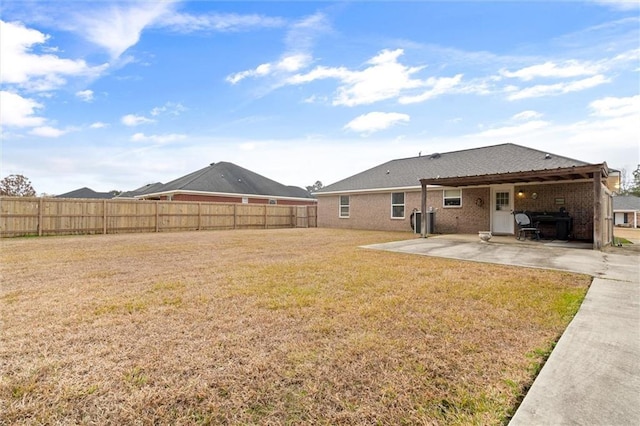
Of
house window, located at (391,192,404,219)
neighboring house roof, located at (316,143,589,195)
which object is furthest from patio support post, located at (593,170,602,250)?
house window, located at (391,192,404,219)

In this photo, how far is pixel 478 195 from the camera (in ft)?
45.1

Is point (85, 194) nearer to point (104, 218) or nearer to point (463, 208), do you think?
point (104, 218)

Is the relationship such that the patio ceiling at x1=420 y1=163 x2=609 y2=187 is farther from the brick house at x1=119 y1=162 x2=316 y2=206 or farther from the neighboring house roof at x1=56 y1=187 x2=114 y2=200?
the neighboring house roof at x1=56 y1=187 x2=114 y2=200

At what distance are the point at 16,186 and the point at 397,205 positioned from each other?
3708 centimetres

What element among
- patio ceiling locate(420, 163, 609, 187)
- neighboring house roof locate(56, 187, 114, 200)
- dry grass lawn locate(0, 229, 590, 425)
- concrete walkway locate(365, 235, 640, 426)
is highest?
neighboring house roof locate(56, 187, 114, 200)

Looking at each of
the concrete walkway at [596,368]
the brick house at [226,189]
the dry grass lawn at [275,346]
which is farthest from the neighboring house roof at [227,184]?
the concrete walkway at [596,368]

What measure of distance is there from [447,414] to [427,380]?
0.35 m

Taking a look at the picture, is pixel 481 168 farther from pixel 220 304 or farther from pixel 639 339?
pixel 220 304

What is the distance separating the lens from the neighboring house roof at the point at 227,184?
23.2 meters

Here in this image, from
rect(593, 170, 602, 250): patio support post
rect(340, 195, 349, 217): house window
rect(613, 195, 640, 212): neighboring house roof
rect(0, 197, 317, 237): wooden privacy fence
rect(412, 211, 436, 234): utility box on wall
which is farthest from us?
rect(613, 195, 640, 212): neighboring house roof

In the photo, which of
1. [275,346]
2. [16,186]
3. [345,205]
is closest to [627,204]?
[345,205]

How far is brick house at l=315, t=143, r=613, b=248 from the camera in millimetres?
10797

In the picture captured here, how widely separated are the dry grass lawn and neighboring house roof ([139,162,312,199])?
18.6m

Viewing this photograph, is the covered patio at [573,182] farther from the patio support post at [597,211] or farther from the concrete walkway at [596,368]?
the concrete walkway at [596,368]
